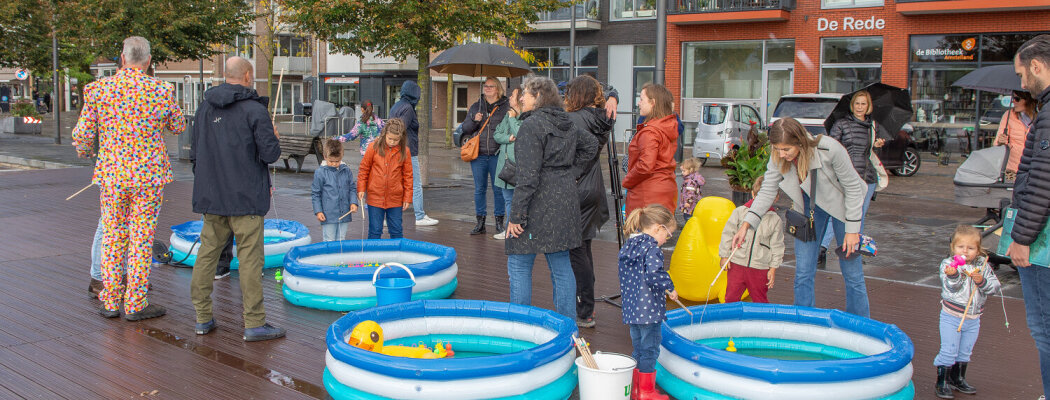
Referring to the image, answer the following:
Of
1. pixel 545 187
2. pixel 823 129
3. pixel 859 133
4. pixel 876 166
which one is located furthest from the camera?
pixel 823 129

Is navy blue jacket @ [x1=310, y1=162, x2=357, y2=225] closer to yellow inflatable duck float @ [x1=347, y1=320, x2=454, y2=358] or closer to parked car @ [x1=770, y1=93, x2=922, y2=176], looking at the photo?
yellow inflatable duck float @ [x1=347, y1=320, x2=454, y2=358]

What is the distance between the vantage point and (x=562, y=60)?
31.6 meters

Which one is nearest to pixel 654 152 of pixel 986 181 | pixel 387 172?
pixel 387 172

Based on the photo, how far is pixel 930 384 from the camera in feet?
15.6

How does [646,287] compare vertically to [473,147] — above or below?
below

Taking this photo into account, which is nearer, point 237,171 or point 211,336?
point 237,171

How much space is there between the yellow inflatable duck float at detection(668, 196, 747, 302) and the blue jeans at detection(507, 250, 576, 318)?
158 cm

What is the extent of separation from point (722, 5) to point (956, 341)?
23093 mm

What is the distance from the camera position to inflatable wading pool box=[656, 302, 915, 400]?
160 inches


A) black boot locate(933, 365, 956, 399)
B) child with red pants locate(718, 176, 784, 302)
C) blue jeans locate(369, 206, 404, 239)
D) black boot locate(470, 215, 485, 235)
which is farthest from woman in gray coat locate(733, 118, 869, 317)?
black boot locate(470, 215, 485, 235)

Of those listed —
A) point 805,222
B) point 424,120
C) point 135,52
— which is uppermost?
point 135,52

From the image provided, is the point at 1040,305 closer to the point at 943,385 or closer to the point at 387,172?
the point at 943,385

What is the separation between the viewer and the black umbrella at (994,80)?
9.00 m

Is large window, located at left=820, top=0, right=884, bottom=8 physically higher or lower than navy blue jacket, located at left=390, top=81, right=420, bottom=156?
higher
